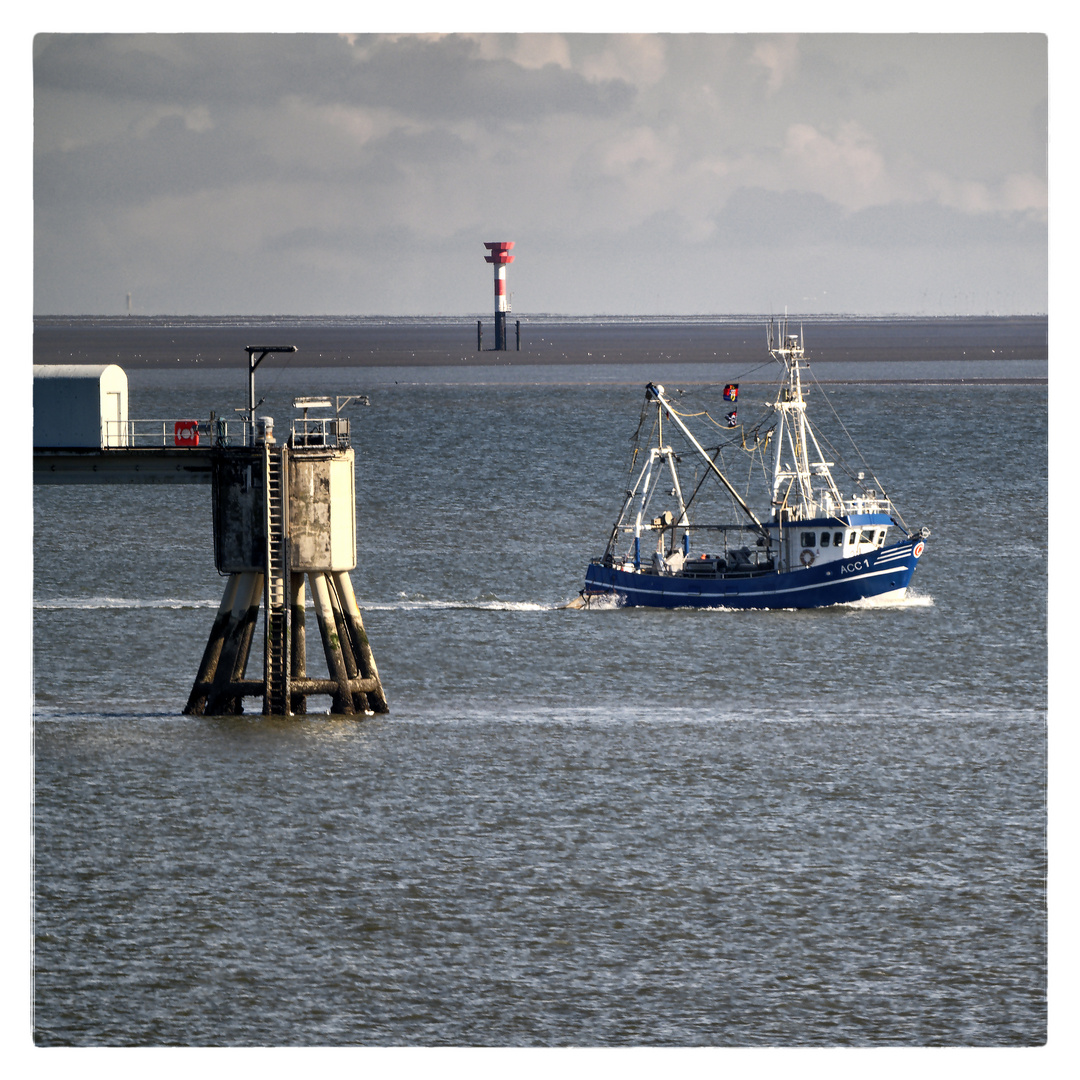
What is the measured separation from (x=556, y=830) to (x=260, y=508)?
35.8 ft

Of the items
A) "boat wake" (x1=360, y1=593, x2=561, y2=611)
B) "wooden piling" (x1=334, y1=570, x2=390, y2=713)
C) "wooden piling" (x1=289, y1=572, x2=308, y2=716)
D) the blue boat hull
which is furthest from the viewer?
the blue boat hull

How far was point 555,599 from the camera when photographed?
70750 millimetres

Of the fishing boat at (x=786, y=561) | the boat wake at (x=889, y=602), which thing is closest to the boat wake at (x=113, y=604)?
the fishing boat at (x=786, y=561)

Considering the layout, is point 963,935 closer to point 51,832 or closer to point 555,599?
point 51,832

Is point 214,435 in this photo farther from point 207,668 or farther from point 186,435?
point 207,668

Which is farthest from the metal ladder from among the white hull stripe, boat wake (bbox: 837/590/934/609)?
boat wake (bbox: 837/590/934/609)

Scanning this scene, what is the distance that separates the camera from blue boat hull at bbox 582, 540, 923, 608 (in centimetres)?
7000

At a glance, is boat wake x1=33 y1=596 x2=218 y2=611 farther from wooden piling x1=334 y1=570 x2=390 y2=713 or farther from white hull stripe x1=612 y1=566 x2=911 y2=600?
wooden piling x1=334 y1=570 x2=390 y2=713

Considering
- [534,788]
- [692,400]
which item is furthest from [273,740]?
[692,400]

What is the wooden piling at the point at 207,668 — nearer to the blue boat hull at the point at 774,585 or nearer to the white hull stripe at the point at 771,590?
the blue boat hull at the point at 774,585

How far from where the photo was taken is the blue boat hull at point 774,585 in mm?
70000

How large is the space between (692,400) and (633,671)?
381 feet

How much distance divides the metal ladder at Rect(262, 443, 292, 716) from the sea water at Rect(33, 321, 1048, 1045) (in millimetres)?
1451

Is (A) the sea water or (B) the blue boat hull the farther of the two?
(B) the blue boat hull
